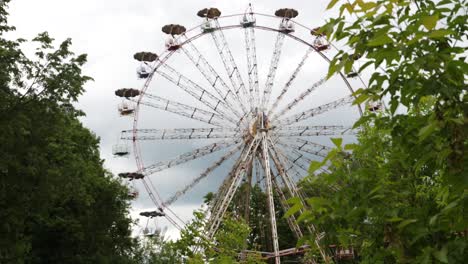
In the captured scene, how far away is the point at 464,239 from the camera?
2.81 meters

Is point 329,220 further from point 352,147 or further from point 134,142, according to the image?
point 134,142

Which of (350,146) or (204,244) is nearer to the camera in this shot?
(350,146)

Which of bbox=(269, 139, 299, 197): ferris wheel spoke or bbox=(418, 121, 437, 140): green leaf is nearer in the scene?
bbox=(418, 121, 437, 140): green leaf

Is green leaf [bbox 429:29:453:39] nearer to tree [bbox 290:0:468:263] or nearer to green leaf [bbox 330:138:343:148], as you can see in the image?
tree [bbox 290:0:468:263]

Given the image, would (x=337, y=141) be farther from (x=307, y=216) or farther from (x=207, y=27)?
(x=207, y=27)

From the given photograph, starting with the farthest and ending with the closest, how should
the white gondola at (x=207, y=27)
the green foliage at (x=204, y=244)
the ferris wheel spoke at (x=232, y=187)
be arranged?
1. the white gondola at (x=207, y=27)
2. the ferris wheel spoke at (x=232, y=187)
3. the green foliage at (x=204, y=244)

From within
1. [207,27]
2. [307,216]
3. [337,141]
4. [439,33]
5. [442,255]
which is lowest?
[442,255]

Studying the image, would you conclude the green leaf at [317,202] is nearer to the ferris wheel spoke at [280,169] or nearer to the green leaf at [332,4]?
the green leaf at [332,4]

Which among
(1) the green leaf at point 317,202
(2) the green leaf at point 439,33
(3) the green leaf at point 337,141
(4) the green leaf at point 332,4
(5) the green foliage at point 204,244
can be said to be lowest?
(1) the green leaf at point 317,202

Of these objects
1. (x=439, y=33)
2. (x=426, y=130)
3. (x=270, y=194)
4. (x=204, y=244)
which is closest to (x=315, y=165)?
(x=426, y=130)

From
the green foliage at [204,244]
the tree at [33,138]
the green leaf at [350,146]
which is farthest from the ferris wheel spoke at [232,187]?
the green leaf at [350,146]

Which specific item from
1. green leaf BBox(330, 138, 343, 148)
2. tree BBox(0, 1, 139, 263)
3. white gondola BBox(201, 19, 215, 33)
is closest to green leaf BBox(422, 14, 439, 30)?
green leaf BBox(330, 138, 343, 148)

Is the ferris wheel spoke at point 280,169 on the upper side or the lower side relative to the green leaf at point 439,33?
upper

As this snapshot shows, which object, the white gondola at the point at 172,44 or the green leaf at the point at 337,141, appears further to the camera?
the white gondola at the point at 172,44
